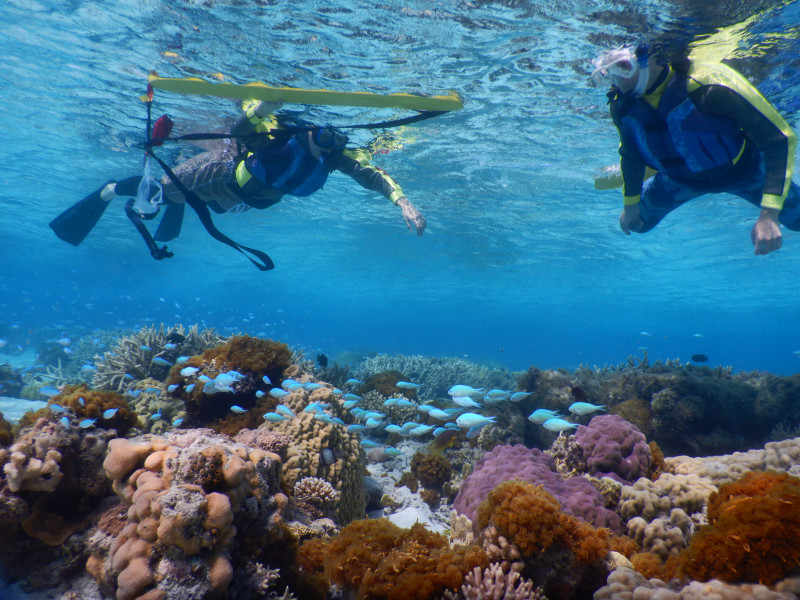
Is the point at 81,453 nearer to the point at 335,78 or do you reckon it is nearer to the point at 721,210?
the point at 335,78

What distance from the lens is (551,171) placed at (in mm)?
17094

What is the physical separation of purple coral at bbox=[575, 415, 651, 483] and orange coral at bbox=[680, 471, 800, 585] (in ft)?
8.90

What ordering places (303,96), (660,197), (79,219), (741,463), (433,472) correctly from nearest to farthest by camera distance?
(741,463), (660,197), (433,472), (303,96), (79,219)

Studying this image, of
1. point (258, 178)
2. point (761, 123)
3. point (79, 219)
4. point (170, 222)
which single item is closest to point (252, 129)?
point (258, 178)

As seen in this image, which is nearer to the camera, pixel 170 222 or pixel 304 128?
pixel 304 128

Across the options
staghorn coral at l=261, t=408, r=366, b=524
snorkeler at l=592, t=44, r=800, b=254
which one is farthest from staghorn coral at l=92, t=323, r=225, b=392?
snorkeler at l=592, t=44, r=800, b=254

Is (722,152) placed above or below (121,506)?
above

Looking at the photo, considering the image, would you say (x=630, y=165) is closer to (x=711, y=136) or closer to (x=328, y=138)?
(x=711, y=136)

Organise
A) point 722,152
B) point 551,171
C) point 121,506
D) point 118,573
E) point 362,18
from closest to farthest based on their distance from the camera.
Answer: point 118,573 → point 121,506 → point 722,152 → point 362,18 → point 551,171

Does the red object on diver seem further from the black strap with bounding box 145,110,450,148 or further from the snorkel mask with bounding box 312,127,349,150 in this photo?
the snorkel mask with bounding box 312,127,349,150

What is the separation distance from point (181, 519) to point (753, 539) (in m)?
3.87

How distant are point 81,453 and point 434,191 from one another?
63.1 ft

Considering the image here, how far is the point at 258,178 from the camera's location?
303 inches

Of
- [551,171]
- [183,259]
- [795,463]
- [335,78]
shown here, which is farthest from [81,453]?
[183,259]
